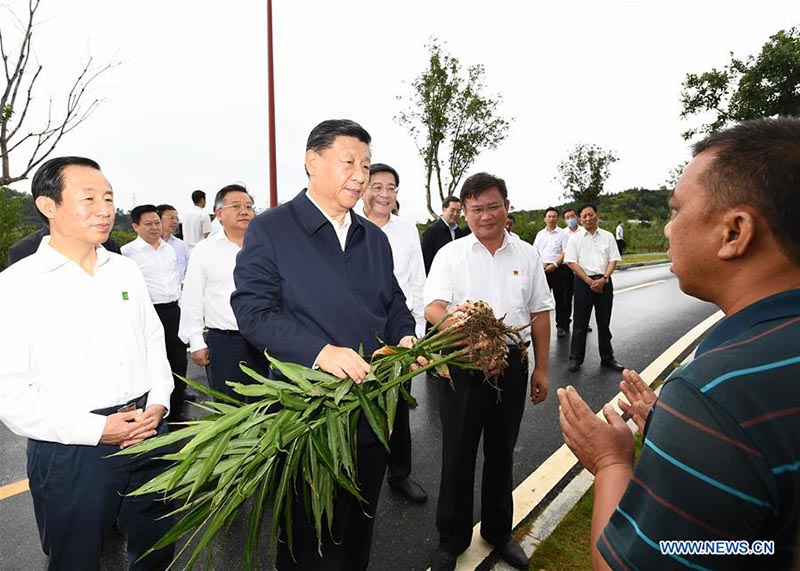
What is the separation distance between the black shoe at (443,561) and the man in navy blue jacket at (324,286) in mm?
602

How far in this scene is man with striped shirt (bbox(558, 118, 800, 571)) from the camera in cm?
89

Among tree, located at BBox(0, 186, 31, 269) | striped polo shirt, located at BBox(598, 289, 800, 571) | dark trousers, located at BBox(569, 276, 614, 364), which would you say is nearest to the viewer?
striped polo shirt, located at BBox(598, 289, 800, 571)

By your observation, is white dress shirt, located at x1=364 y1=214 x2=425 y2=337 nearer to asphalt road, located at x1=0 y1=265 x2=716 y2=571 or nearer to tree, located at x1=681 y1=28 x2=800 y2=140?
asphalt road, located at x1=0 y1=265 x2=716 y2=571

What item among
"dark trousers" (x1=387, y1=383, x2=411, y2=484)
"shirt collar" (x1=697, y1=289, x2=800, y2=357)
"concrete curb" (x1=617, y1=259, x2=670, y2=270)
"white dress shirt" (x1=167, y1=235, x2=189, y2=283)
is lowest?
"concrete curb" (x1=617, y1=259, x2=670, y2=270)

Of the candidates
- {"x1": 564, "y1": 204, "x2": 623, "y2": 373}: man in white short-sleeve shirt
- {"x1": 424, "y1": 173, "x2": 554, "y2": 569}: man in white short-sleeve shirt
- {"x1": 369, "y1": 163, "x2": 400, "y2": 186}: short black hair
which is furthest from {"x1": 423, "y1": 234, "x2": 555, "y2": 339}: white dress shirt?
{"x1": 564, "y1": 204, "x2": 623, "y2": 373}: man in white short-sleeve shirt

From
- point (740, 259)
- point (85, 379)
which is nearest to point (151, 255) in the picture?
point (85, 379)

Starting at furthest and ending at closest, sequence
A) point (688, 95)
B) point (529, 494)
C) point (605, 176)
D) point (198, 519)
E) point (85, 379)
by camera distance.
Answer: point (605, 176) < point (688, 95) < point (529, 494) < point (85, 379) < point (198, 519)

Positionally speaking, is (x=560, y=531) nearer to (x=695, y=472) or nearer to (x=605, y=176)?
(x=695, y=472)

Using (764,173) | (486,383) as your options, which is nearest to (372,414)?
(486,383)

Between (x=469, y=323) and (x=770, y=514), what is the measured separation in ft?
4.34

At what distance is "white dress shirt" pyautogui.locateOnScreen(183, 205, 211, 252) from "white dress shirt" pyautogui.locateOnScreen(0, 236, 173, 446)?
7.12 m

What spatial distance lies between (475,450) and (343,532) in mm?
992

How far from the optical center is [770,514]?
35.3 inches

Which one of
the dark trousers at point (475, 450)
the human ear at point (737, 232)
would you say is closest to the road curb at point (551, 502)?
the dark trousers at point (475, 450)
